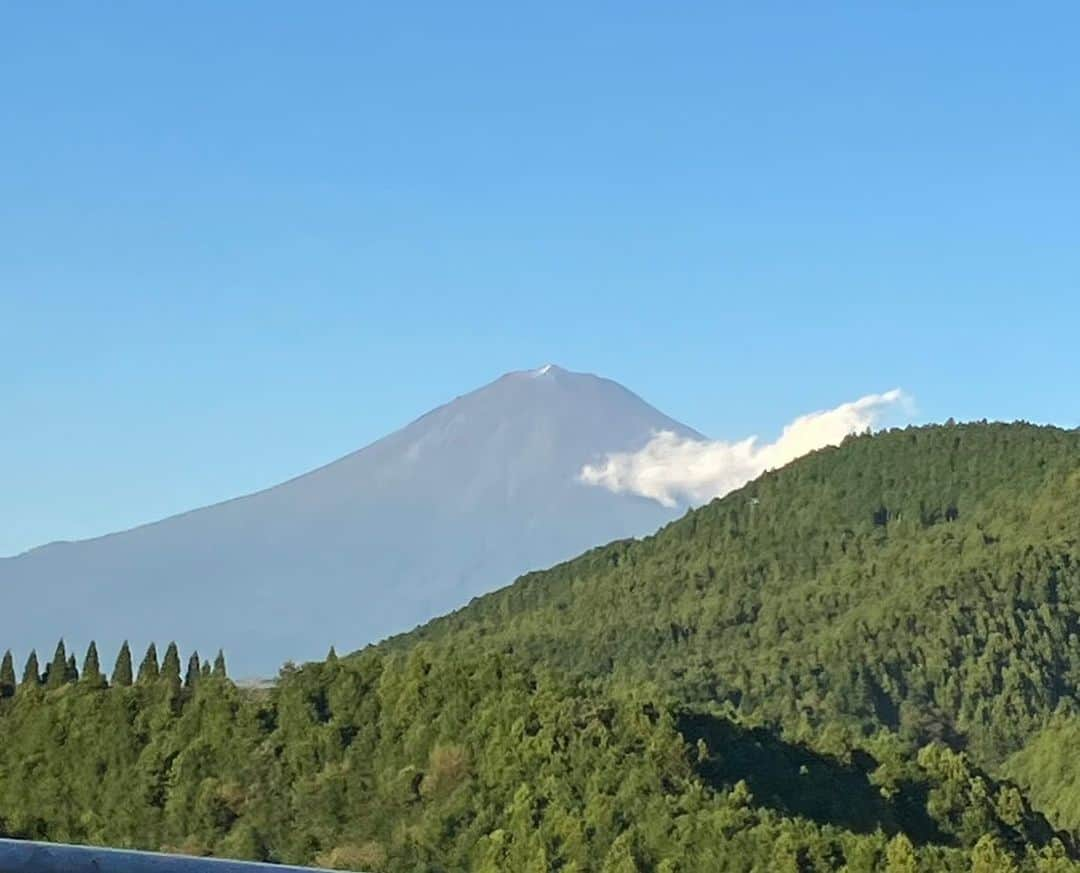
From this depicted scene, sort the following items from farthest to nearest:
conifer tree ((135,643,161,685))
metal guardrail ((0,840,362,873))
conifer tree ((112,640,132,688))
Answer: conifer tree ((112,640,132,688)) < conifer tree ((135,643,161,685)) < metal guardrail ((0,840,362,873))

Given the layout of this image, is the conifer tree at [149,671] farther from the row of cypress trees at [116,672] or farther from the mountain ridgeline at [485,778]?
the mountain ridgeline at [485,778]

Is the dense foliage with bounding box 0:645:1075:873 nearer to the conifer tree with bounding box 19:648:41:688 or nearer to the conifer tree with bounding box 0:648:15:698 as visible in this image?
the conifer tree with bounding box 0:648:15:698

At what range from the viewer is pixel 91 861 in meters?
2.99

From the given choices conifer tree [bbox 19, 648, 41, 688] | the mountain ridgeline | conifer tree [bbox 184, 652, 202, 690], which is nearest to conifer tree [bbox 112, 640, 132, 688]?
the mountain ridgeline

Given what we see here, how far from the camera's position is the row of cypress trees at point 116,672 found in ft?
122

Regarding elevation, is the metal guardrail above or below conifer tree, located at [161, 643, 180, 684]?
below

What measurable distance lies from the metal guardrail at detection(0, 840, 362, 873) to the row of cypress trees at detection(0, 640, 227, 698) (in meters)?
32.9

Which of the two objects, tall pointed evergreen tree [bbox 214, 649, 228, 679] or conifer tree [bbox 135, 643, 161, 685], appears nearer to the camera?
tall pointed evergreen tree [bbox 214, 649, 228, 679]

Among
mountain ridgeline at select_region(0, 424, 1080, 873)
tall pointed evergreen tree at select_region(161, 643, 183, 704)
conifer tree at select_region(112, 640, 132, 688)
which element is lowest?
mountain ridgeline at select_region(0, 424, 1080, 873)

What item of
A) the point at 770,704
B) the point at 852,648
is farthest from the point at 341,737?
the point at 852,648

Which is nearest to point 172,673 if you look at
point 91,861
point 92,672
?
point 92,672

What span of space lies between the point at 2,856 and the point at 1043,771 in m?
55.4

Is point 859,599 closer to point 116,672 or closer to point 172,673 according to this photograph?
point 116,672

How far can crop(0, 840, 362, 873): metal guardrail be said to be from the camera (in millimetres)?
2967
